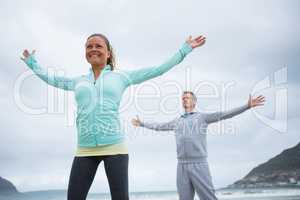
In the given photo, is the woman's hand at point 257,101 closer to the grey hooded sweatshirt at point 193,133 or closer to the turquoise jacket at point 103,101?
the grey hooded sweatshirt at point 193,133

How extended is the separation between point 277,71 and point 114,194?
9.99 feet

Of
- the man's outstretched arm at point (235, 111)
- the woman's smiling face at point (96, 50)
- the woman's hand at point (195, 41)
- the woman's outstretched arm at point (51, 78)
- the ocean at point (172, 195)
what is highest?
the woman's hand at point (195, 41)

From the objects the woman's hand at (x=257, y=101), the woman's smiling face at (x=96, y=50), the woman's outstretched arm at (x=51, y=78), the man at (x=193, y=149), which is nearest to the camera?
the woman's smiling face at (x=96, y=50)

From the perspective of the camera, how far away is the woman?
181cm

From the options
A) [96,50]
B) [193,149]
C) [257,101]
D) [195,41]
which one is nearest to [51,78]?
[96,50]

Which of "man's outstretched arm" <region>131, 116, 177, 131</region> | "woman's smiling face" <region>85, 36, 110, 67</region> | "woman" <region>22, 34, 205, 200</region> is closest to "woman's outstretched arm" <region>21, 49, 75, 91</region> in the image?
"woman" <region>22, 34, 205, 200</region>

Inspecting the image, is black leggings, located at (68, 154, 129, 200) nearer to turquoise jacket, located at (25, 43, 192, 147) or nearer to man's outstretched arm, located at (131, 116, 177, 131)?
turquoise jacket, located at (25, 43, 192, 147)

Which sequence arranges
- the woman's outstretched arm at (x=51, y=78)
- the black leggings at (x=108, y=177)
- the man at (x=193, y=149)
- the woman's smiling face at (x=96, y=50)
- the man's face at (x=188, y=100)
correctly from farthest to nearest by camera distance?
the man's face at (x=188, y=100)
the man at (x=193, y=149)
the woman's outstretched arm at (x=51, y=78)
the woman's smiling face at (x=96, y=50)
the black leggings at (x=108, y=177)

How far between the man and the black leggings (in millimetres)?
1030

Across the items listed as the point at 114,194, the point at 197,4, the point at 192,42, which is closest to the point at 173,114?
the point at 197,4

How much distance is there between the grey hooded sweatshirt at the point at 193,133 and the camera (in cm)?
281

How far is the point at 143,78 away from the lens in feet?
6.66

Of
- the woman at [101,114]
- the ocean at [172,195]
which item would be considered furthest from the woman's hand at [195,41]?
the ocean at [172,195]

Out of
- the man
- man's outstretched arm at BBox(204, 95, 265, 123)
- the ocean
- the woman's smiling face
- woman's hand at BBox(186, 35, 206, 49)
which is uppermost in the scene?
woman's hand at BBox(186, 35, 206, 49)
